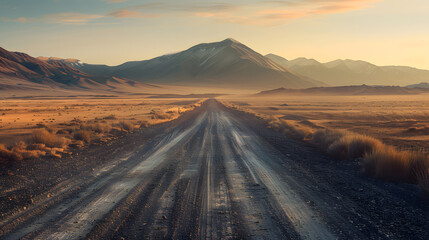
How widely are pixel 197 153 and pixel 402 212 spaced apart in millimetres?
8890

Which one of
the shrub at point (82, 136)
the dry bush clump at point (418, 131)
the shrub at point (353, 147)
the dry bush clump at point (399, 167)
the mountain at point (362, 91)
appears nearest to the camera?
the dry bush clump at point (399, 167)

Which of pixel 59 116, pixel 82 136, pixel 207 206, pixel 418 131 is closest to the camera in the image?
pixel 207 206

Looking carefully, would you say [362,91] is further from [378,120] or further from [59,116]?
[59,116]

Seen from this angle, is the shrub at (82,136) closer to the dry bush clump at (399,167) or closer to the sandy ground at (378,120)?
the dry bush clump at (399,167)

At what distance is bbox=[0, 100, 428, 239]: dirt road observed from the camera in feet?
19.0

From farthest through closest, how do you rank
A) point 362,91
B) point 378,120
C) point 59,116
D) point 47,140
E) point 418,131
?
point 362,91
point 59,116
point 378,120
point 418,131
point 47,140

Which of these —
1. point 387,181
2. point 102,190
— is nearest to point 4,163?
point 102,190

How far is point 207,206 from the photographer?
7.10m

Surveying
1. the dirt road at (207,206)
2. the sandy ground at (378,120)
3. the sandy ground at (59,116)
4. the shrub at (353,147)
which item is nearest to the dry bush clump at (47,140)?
the sandy ground at (59,116)

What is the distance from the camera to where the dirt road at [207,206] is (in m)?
5.79

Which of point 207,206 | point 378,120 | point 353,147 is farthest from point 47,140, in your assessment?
point 378,120

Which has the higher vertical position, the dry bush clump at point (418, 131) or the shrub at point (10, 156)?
the dry bush clump at point (418, 131)

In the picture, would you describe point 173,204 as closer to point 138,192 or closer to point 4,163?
point 138,192

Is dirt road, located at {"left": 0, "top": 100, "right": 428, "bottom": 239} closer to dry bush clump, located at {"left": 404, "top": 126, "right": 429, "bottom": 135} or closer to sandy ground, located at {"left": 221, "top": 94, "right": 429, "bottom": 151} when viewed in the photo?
sandy ground, located at {"left": 221, "top": 94, "right": 429, "bottom": 151}
